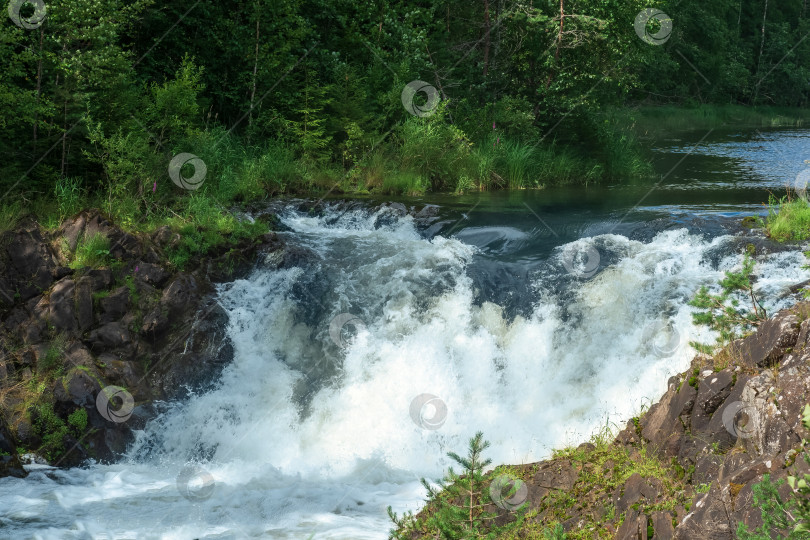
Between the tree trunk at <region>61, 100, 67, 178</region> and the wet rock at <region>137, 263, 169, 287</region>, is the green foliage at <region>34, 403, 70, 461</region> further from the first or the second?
the tree trunk at <region>61, 100, 67, 178</region>

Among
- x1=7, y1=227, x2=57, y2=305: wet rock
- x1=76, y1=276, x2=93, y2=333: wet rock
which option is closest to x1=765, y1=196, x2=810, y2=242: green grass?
x1=76, y1=276, x2=93, y2=333: wet rock

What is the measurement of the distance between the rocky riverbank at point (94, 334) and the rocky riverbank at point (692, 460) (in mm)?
3837

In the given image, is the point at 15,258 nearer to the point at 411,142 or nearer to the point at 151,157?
the point at 151,157

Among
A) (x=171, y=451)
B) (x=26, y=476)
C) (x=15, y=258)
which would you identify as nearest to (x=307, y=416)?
(x=171, y=451)

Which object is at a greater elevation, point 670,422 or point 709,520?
point 670,422

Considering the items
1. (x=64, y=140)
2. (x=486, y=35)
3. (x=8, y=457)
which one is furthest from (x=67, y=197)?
(x=486, y=35)

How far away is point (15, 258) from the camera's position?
8.69 m

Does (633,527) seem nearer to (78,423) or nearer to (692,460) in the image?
(692,460)

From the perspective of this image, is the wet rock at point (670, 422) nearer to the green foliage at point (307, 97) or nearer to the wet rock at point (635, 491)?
the wet rock at point (635, 491)

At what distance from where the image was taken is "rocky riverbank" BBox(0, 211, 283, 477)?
774 cm

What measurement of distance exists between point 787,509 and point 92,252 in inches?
300

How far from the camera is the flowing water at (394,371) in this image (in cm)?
670

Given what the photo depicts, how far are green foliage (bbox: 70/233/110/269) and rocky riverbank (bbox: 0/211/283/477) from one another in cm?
1

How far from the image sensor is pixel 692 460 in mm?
5160
